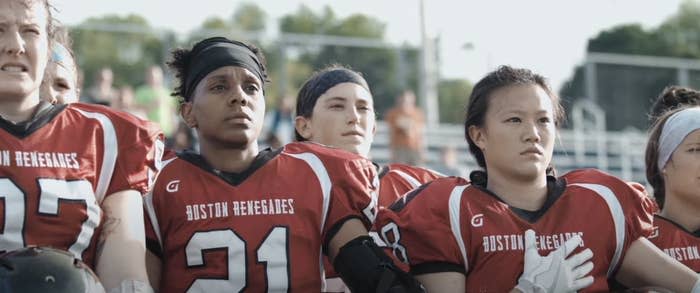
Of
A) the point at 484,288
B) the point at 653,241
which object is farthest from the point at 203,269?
the point at 653,241

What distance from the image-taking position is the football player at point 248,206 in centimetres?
390

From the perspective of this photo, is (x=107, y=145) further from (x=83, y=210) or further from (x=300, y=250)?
(x=300, y=250)

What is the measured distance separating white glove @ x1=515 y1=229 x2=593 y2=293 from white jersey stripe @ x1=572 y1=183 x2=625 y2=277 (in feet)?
0.67

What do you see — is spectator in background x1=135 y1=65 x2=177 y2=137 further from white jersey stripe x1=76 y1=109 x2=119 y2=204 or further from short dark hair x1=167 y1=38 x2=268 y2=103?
white jersey stripe x1=76 y1=109 x2=119 y2=204

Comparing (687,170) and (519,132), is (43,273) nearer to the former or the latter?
(519,132)

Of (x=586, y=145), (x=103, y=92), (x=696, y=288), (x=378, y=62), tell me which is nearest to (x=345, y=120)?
(x=696, y=288)

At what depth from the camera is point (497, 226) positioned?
156 inches

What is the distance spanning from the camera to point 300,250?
3.96 m

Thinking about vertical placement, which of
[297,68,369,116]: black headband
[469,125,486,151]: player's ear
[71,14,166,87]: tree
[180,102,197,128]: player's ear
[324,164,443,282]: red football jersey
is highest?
[71,14,166,87]: tree

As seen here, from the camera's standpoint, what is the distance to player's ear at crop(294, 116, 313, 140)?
17.6ft

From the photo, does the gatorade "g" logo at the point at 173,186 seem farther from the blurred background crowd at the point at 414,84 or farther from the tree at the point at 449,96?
the tree at the point at 449,96

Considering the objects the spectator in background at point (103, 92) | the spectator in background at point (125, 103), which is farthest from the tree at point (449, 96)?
the spectator in background at point (103, 92)

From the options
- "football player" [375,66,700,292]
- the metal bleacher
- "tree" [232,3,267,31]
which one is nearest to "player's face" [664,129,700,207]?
"football player" [375,66,700,292]

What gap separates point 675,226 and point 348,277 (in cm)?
140
